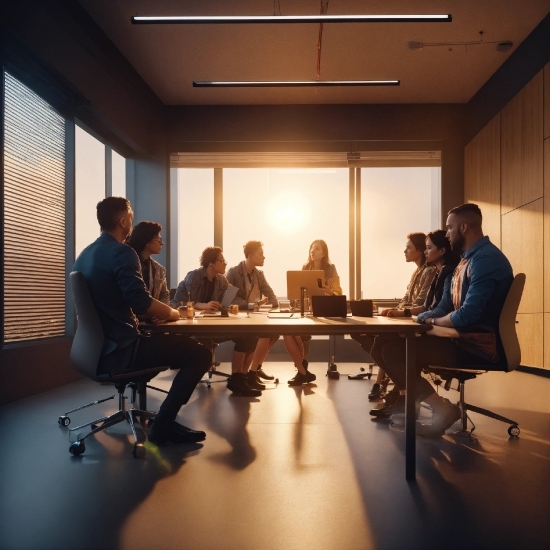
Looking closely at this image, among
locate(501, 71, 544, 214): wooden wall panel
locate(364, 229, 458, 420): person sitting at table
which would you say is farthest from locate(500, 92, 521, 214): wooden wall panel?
locate(364, 229, 458, 420): person sitting at table

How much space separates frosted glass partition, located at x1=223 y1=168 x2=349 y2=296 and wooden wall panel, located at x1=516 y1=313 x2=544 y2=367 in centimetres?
303

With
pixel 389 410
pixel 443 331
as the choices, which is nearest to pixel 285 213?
pixel 389 410

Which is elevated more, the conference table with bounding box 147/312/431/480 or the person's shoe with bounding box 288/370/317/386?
the conference table with bounding box 147/312/431/480

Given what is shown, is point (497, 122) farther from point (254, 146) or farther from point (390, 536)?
point (390, 536)

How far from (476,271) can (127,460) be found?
7.03ft

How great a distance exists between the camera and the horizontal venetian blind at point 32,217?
493cm

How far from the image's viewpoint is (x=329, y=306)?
3.59 meters

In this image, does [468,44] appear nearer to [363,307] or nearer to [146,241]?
[363,307]

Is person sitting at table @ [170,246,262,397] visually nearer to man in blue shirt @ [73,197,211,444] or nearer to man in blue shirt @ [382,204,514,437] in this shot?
man in blue shirt @ [73,197,211,444]

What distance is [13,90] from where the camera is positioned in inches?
196

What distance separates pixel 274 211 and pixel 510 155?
11.9ft

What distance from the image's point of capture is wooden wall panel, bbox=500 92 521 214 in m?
6.57

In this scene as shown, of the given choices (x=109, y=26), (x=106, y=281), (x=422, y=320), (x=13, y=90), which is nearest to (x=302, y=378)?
(x=422, y=320)

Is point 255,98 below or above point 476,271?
above
